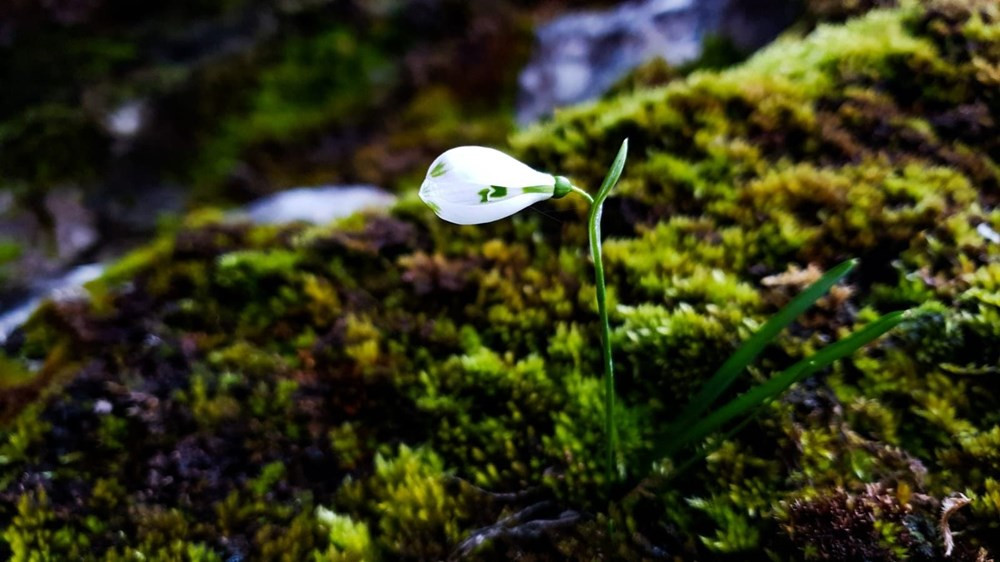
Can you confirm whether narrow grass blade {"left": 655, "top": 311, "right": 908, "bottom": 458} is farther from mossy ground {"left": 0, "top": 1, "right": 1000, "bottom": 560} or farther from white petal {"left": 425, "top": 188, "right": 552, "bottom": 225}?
white petal {"left": 425, "top": 188, "right": 552, "bottom": 225}

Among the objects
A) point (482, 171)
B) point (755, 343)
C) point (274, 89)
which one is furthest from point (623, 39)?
point (482, 171)

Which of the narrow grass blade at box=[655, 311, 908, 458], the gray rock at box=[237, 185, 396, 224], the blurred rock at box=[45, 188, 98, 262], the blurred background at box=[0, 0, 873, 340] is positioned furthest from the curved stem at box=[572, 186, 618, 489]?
the blurred rock at box=[45, 188, 98, 262]

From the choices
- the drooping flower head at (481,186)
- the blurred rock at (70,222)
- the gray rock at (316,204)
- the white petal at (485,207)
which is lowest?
the blurred rock at (70,222)

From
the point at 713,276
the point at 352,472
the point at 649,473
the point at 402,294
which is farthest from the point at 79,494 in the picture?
the point at 713,276

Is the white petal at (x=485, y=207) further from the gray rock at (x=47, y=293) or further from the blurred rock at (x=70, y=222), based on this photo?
the blurred rock at (x=70, y=222)

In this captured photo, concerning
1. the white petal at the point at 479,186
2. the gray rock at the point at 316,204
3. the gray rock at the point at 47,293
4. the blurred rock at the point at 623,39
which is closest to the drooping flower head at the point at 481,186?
the white petal at the point at 479,186

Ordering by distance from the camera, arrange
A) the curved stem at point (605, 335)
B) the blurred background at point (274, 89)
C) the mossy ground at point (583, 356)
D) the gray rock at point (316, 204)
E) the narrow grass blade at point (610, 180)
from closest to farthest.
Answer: the narrow grass blade at point (610, 180)
the curved stem at point (605, 335)
the mossy ground at point (583, 356)
the gray rock at point (316, 204)
the blurred background at point (274, 89)

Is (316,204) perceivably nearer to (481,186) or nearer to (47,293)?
(47,293)
